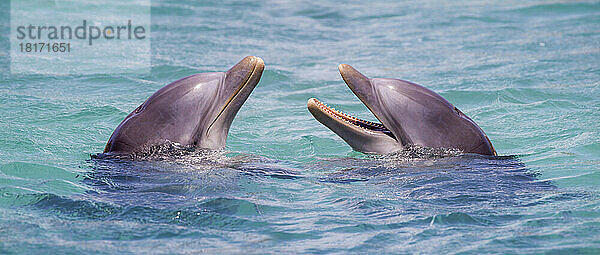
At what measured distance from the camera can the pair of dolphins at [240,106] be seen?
5379 millimetres

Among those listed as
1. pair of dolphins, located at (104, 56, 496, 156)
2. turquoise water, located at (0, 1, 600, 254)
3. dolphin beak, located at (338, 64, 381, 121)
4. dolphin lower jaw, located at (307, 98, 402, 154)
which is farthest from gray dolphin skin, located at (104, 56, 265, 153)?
dolphin beak, located at (338, 64, 381, 121)

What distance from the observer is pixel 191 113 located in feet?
17.7

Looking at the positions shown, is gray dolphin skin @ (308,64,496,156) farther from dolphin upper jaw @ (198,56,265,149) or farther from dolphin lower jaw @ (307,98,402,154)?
dolphin upper jaw @ (198,56,265,149)

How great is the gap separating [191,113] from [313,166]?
3.48 ft

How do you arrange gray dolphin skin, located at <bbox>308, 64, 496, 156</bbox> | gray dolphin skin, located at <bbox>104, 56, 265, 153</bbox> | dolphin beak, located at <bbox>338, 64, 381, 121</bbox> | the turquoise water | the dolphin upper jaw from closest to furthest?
the turquoise water, gray dolphin skin, located at <bbox>104, 56, 265, 153</bbox>, the dolphin upper jaw, gray dolphin skin, located at <bbox>308, 64, 496, 156</bbox>, dolphin beak, located at <bbox>338, 64, 381, 121</bbox>

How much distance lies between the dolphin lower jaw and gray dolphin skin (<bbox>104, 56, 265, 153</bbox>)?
547 millimetres

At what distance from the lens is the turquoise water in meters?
4.38

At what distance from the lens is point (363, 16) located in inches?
651

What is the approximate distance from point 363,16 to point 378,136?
11.2 meters

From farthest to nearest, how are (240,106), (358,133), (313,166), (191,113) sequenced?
1. (313,166)
2. (358,133)
3. (240,106)
4. (191,113)

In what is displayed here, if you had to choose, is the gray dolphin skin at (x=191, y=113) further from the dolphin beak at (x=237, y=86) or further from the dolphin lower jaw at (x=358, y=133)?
the dolphin lower jaw at (x=358, y=133)

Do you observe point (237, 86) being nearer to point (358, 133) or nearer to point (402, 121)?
point (358, 133)

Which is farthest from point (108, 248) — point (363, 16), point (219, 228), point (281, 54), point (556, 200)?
point (363, 16)

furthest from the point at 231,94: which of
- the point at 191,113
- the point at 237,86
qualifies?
the point at 191,113
